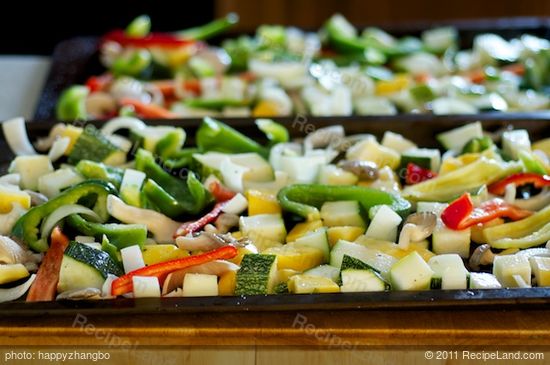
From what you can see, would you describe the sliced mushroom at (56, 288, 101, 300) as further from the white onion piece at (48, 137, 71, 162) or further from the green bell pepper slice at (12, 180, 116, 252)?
the white onion piece at (48, 137, 71, 162)

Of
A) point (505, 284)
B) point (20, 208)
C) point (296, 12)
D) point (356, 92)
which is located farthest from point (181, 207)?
point (296, 12)

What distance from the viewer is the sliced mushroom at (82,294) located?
6.26 feet

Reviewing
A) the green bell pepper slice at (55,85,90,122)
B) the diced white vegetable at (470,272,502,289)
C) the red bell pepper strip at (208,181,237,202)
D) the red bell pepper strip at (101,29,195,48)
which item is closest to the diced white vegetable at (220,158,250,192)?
the red bell pepper strip at (208,181,237,202)

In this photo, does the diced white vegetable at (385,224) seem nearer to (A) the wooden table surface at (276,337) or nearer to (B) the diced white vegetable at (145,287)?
(A) the wooden table surface at (276,337)

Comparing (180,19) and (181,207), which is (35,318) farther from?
(180,19)

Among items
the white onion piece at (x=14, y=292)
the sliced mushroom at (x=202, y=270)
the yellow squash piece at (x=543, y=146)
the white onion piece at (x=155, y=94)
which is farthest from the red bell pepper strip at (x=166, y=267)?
the white onion piece at (x=155, y=94)

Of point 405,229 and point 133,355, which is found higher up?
point 405,229

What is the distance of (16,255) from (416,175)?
1167 millimetres

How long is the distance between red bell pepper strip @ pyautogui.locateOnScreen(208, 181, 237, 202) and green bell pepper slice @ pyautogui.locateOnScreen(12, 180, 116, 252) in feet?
0.91

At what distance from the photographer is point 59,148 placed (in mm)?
2729

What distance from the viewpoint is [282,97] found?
3367 millimetres

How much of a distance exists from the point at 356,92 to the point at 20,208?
1542mm

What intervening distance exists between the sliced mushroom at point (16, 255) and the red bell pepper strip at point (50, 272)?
31 millimetres

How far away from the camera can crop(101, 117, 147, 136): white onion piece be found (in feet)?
9.35
